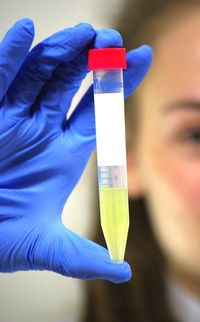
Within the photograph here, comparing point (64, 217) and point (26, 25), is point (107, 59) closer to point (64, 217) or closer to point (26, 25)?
point (26, 25)

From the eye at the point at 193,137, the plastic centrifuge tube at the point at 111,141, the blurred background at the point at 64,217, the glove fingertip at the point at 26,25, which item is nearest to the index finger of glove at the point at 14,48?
the glove fingertip at the point at 26,25

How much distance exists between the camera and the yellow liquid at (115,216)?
771 mm

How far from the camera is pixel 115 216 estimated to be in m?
0.77

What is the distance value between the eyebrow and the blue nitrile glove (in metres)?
0.53

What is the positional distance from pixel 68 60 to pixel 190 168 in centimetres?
76

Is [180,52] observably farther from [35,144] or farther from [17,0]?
[35,144]

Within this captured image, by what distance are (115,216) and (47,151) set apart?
0.76ft

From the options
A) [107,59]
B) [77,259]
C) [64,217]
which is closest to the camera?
[107,59]

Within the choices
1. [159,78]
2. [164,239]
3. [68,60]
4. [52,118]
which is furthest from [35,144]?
[164,239]

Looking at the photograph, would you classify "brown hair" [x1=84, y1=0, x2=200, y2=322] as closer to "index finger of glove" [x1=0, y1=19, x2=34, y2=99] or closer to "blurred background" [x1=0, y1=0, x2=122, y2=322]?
"blurred background" [x1=0, y1=0, x2=122, y2=322]

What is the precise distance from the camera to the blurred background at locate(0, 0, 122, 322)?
4.88ft

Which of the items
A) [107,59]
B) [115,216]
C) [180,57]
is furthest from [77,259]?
[180,57]

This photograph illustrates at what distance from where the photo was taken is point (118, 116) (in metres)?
0.78

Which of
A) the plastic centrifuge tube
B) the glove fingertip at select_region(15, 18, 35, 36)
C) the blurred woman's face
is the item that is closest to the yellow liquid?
the plastic centrifuge tube
